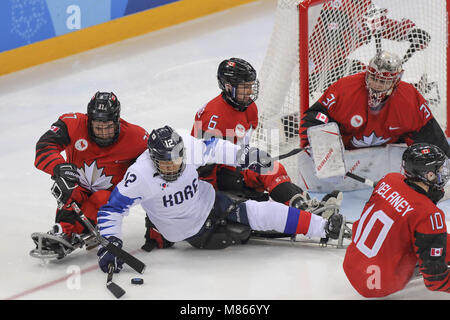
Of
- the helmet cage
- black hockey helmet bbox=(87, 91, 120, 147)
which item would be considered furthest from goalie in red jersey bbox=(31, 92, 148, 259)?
the helmet cage

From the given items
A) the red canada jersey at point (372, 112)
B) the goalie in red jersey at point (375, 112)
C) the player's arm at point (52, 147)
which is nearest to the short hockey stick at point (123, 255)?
the player's arm at point (52, 147)

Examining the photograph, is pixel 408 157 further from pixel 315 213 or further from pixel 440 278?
pixel 315 213

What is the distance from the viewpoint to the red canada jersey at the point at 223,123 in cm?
464

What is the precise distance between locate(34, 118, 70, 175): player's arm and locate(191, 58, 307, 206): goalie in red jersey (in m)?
0.75

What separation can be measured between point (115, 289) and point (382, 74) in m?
1.92

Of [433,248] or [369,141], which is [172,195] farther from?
[369,141]

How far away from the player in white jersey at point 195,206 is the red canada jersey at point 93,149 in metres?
0.33

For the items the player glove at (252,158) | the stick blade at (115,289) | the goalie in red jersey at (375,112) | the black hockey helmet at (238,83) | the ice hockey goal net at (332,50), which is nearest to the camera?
the stick blade at (115,289)

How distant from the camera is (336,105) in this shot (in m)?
5.00

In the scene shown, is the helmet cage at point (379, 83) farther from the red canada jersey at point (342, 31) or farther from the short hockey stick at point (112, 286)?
the short hockey stick at point (112, 286)

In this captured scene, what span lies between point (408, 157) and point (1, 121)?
3923 millimetres

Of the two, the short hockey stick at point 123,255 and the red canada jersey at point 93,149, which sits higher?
the red canada jersey at point 93,149

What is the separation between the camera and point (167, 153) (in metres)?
3.93
